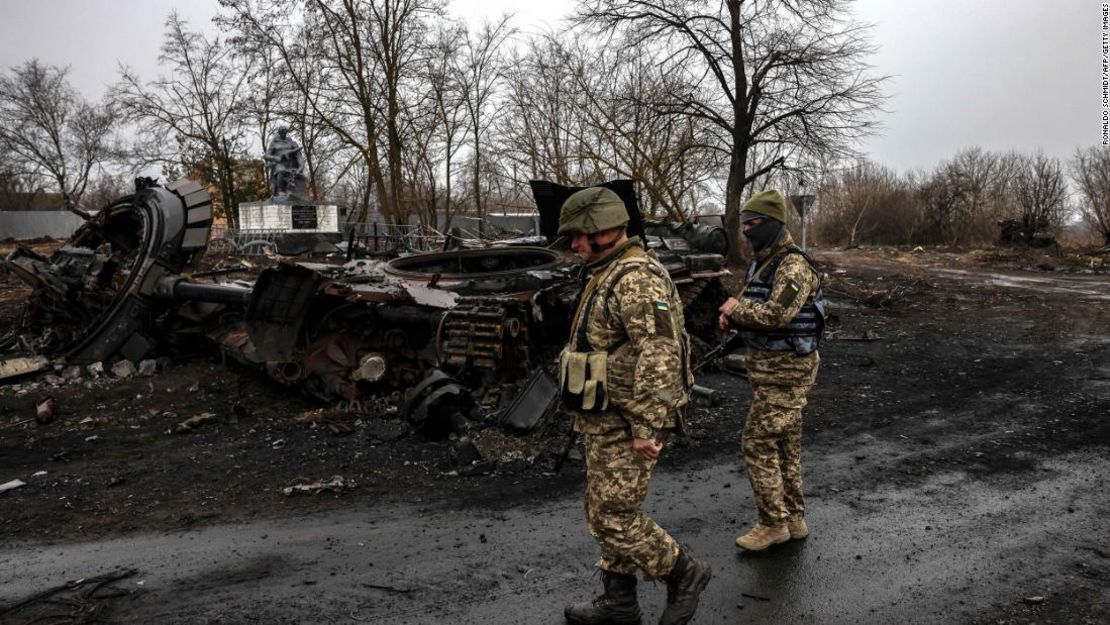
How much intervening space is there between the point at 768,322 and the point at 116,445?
569 centimetres

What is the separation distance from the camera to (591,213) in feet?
9.58

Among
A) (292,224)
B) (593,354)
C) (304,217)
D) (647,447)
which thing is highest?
(304,217)

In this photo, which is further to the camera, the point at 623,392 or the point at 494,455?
the point at 494,455

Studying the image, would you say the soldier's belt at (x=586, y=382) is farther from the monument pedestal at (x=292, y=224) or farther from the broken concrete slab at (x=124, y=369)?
the monument pedestal at (x=292, y=224)

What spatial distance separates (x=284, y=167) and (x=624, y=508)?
69.4ft

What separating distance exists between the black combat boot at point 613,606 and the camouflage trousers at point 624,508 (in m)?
0.10

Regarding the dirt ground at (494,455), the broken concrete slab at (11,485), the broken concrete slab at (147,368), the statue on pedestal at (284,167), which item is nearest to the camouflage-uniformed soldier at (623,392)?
the dirt ground at (494,455)

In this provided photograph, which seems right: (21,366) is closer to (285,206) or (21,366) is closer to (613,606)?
(613,606)

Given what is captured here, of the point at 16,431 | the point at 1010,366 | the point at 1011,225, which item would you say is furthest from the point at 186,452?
the point at 1011,225

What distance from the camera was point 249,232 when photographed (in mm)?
20672

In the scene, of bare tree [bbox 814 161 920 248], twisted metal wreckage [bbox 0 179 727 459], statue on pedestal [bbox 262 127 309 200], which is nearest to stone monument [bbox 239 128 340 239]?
statue on pedestal [bbox 262 127 309 200]

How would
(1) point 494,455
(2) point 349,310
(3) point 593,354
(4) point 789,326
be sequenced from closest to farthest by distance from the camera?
1. (3) point 593,354
2. (4) point 789,326
3. (1) point 494,455
4. (2) point 349,310

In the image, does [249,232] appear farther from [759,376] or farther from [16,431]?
[759,376]

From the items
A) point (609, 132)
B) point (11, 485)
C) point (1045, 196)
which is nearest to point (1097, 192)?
point (1045, 196)
